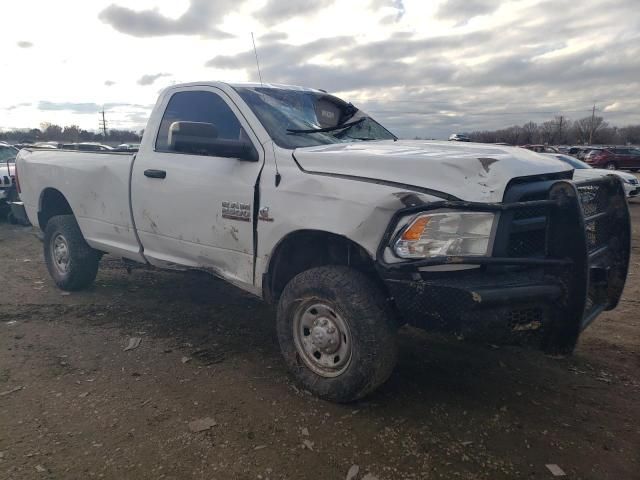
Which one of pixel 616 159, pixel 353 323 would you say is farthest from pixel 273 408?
pixel 616 159

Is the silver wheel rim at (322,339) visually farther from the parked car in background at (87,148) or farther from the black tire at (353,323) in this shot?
the parked car in background at (87,148)

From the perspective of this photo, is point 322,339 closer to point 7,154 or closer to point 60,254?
point 60,254

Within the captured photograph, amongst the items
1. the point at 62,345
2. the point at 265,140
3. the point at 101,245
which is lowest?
the point at 62,345

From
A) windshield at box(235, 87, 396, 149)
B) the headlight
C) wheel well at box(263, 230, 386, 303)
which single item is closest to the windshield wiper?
windshield at box(235, 87, 396, 149)

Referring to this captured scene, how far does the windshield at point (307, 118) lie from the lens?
3.71m

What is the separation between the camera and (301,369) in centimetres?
335

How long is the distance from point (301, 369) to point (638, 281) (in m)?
4.85

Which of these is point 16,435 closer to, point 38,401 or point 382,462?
point 38,401

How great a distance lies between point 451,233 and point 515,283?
411mm

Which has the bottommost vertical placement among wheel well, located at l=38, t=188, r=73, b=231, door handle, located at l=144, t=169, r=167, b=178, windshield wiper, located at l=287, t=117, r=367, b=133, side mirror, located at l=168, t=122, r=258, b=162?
wheel well, located at l=38, t=188, r=73, b=231

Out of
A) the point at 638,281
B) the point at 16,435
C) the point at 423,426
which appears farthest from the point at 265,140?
the point at 638,281

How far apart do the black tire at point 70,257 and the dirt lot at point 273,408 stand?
2.39 ft

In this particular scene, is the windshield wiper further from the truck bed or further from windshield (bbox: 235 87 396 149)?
the truck bed

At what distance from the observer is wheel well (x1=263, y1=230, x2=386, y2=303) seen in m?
3.20
